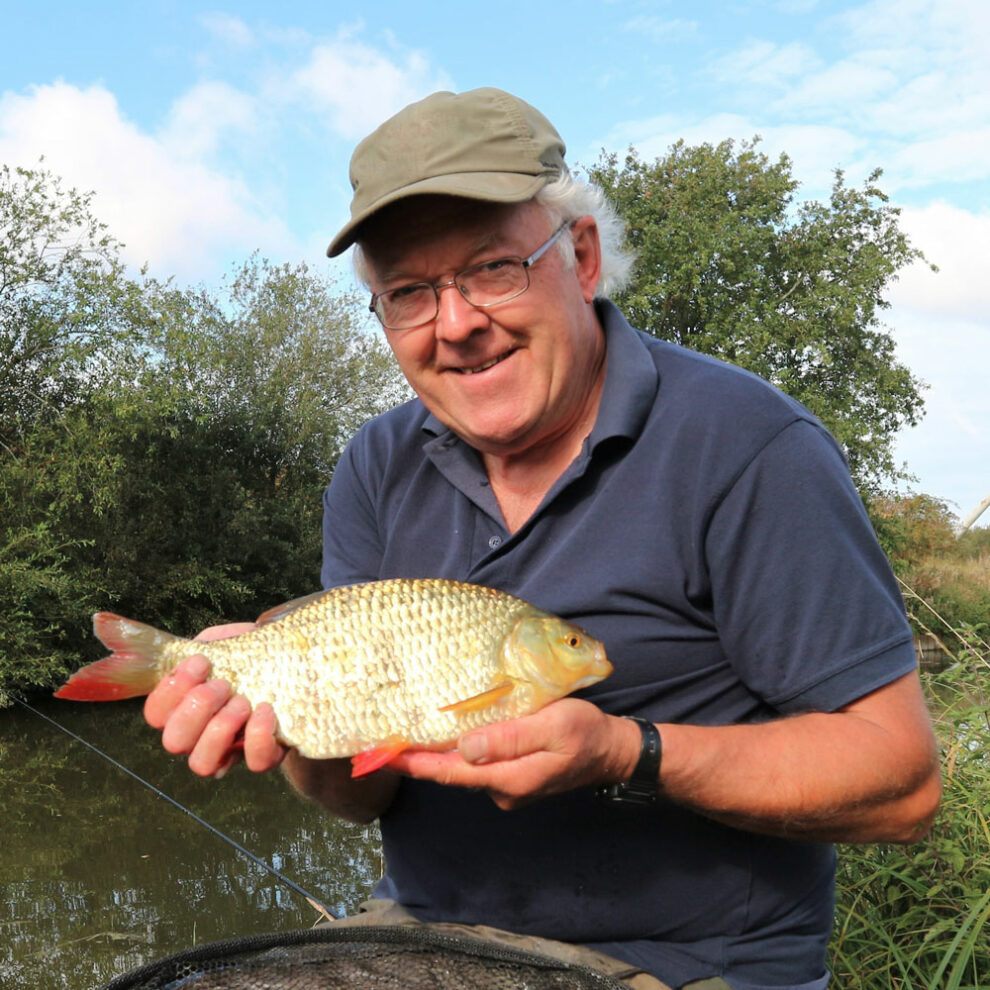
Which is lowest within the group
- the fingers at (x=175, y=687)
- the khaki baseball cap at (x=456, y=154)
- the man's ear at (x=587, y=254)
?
the fingers at (x=175, y=687)

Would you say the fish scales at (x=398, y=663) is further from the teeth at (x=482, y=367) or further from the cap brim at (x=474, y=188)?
the cap brim at (x=474, y=188)

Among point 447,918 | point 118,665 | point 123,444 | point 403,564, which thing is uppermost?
point 123,444

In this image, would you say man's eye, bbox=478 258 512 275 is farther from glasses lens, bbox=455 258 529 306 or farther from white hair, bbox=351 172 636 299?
white hair, bbox=351 172 636 299

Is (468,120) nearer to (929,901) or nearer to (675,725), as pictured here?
(675,725)

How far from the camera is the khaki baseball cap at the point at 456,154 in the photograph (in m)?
1.85

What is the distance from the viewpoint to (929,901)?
3107 millimetres

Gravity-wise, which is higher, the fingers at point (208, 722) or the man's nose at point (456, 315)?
the man's nose at point (456, 315)

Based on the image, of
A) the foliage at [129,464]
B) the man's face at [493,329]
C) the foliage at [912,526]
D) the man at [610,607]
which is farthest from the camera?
the foliage at [912,526]

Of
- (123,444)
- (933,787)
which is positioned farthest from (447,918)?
(123,444)

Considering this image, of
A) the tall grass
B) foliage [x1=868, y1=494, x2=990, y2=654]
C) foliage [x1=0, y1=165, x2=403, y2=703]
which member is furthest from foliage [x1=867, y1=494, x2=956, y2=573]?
the tall grass

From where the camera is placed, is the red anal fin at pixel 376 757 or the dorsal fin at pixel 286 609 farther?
the dorsal fin at pixel 286 609

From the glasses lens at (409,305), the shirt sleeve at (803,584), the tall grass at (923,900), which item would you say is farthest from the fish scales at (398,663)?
the tall grass at (923,900)

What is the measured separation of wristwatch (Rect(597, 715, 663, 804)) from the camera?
158cm

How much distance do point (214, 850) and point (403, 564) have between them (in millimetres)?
7050
